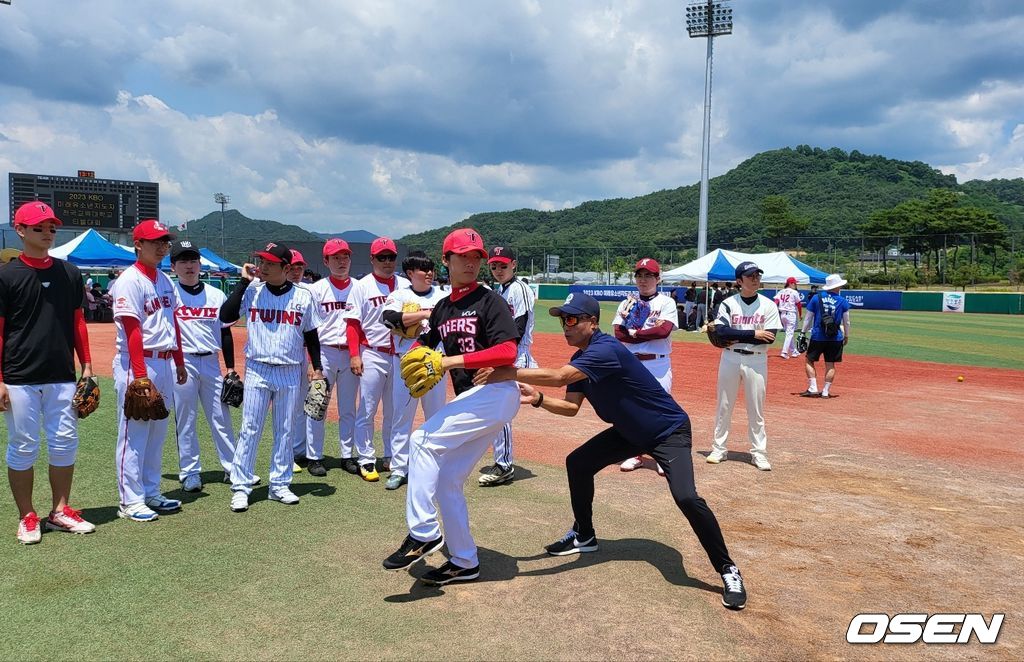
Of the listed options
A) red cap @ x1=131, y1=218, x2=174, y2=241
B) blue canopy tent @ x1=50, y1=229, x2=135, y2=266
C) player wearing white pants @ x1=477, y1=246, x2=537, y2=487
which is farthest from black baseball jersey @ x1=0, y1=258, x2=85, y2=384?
blue canopy tent @ x1=50, y1=229, x2=135, y2=266

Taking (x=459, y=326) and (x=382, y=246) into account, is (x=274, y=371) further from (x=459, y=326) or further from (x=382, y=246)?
(x=459, y=326)

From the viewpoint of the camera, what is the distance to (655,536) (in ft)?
16.8

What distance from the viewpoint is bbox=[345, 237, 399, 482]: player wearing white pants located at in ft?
21.5

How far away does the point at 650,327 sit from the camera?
A: 276 inches

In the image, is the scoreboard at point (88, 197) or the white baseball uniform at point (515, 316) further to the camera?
the scoreboard at point (88, 197)

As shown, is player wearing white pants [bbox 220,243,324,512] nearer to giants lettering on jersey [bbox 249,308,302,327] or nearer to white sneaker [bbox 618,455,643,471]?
giants lettering on jersey [bbox 249,308,302,327]

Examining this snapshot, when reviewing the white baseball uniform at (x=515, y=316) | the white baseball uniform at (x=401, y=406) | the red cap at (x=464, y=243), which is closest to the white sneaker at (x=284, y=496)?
the white baseball uniform at (x=401, y=406)

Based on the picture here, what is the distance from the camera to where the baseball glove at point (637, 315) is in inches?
281

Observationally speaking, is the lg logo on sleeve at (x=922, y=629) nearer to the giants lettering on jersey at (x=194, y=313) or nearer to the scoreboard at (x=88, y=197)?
the giants lettering on jersey at (x=194, y=313)

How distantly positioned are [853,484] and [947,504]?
2.65 feet

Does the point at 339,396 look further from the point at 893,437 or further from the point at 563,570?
the point at 893,437

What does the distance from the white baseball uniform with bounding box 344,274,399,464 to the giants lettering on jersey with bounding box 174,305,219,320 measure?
4.06ft

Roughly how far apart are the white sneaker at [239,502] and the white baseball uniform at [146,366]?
63cm

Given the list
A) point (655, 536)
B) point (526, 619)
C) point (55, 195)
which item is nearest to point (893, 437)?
point (655, 536)
